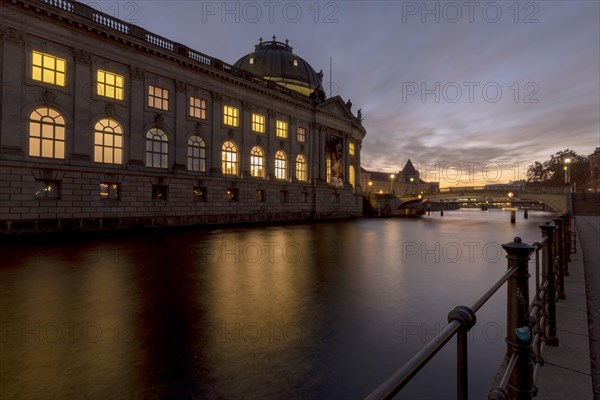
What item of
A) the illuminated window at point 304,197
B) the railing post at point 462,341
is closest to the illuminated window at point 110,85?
the illuminated window at point 304,197

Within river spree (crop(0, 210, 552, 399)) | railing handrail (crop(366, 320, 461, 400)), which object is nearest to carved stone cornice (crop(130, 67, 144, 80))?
river spree (crop(0, 210, 552, 399))

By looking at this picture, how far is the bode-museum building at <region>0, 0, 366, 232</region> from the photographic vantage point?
65.6 feet

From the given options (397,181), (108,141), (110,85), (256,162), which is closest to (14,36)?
(110,85)

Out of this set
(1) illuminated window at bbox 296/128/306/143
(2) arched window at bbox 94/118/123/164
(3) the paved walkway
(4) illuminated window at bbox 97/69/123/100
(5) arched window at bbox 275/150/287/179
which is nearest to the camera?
(3) the paved walkway

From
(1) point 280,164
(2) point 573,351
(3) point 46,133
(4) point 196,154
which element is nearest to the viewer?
(2) point 573,351

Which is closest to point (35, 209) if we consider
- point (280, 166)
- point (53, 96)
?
point (53, 96)

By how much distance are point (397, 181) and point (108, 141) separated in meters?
139

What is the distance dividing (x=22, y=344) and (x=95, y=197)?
2091 centimetres

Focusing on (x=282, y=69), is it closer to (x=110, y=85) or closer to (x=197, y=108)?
(x=197, y=108)

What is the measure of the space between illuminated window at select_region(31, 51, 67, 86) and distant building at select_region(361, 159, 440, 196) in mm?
110145

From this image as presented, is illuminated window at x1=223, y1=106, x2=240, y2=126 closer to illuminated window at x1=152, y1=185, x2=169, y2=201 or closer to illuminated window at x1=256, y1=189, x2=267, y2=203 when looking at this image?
illuminated window at x1=256, y1=189, x2=267, y2=203

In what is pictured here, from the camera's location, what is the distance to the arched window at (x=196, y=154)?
29703 mm

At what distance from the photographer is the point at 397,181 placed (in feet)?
490

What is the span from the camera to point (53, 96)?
21.2 m
